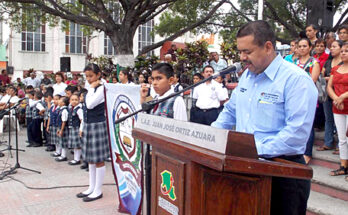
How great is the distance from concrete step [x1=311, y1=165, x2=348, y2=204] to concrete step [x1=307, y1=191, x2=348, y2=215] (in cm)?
7

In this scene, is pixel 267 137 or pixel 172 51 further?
pixel 172 51

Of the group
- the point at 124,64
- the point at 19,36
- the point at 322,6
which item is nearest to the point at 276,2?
the point at 322,6

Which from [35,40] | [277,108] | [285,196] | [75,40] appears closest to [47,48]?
[35,40]

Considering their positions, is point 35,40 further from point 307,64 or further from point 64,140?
point 307,64

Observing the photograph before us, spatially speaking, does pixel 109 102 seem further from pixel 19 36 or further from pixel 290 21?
pixel 19 36

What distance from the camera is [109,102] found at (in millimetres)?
4066

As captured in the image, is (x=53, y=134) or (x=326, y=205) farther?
(x=53, y=134)

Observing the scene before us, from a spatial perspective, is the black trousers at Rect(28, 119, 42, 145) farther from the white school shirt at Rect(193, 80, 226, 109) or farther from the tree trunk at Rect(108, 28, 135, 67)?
the white school shirt at Rect(193, 80, 226, 109)

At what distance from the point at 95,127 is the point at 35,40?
107 ft

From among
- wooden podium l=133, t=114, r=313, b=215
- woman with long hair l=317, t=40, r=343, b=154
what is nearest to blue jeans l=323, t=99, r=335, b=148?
woman with long hair l=317, t=40, r=343, b=154

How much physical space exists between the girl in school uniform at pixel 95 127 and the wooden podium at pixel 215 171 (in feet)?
9.62

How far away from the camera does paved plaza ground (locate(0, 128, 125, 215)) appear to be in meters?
4.71

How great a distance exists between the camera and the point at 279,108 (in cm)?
205

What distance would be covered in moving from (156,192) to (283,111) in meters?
0.95
